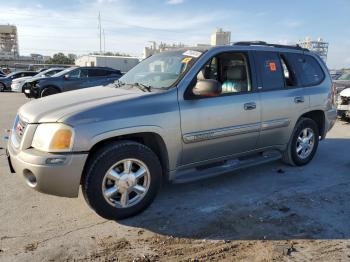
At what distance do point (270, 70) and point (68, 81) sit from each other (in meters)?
12.1

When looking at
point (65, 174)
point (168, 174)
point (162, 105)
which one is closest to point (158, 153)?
point (168, 174)

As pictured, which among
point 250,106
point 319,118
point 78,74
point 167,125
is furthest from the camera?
point 78,74

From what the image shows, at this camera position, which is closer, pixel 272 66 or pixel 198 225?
pixel 198 225

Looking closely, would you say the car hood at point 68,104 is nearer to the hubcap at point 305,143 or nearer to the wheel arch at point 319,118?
the hubcap at point 305,143

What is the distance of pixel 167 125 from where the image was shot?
387 cm

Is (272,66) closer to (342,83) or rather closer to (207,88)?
(207,88)

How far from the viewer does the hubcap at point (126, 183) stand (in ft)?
12.0

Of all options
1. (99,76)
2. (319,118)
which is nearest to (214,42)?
(99,76)

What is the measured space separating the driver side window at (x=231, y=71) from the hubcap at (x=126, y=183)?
160 centimetres

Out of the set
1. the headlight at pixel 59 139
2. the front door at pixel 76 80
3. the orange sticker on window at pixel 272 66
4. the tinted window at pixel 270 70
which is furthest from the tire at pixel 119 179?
the front door at pixel 76 80

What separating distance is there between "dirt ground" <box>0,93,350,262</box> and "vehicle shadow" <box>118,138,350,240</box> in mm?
10

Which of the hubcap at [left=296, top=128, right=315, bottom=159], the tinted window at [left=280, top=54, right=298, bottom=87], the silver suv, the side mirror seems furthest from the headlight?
the hubcap at [left=296, top=128, right=315, bottom=159]

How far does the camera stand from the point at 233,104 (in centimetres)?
446

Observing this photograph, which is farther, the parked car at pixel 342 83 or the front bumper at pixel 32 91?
the front bumper at pixel 32 91
